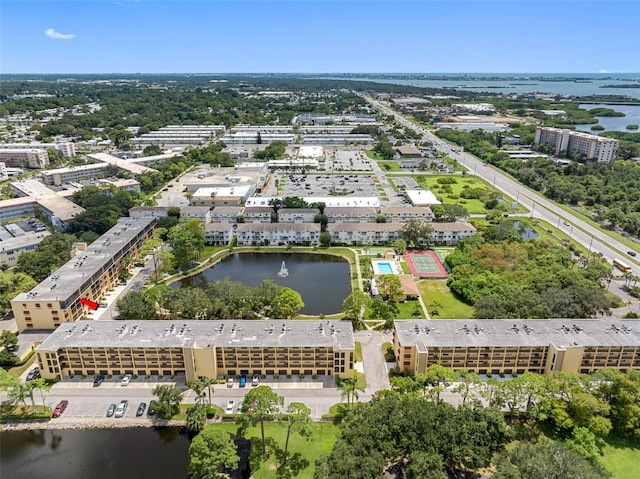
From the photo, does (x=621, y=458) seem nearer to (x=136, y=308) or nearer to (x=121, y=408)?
(x=121, y=408)

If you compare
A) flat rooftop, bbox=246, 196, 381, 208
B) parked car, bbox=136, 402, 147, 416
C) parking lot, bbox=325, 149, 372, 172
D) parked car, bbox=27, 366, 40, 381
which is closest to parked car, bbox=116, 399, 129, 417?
parked car, bbox=136, 402, 147, 416

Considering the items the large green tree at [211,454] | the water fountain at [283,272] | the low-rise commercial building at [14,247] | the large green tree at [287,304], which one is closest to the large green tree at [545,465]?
the large green tree at [211,454]

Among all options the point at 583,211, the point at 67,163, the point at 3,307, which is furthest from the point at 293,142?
the point at 3,307

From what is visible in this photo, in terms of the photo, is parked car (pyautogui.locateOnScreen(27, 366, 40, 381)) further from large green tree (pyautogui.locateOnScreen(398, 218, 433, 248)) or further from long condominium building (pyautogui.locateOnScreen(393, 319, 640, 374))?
large green tree (pyautogui.locateOnScreen(398, 218, 433, 248))

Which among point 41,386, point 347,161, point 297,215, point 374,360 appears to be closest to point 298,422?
point 374,360

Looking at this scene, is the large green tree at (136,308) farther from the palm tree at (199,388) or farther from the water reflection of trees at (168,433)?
the water reflection of trees at (168,433)
